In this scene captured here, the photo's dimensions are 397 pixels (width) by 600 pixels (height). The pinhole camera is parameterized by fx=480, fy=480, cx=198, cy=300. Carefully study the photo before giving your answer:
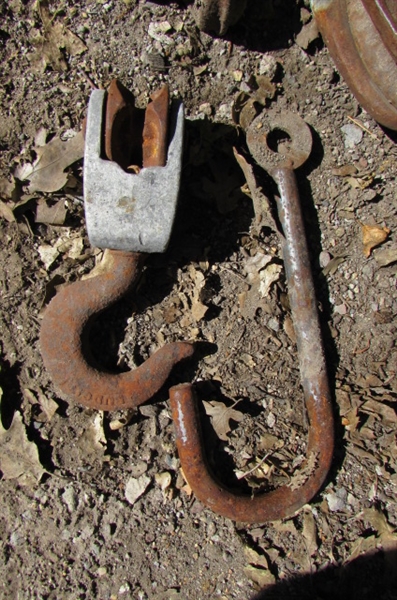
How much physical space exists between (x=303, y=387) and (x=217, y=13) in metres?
1.86

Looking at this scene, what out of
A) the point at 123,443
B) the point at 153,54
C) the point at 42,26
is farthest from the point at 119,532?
the point at 42,26

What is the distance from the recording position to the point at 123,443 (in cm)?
238

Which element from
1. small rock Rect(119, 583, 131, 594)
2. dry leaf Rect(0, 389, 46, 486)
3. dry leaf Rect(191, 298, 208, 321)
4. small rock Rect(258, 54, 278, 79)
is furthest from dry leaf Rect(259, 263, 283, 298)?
small rock Rect(119, 583, 131, 594)

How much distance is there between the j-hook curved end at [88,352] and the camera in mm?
2201

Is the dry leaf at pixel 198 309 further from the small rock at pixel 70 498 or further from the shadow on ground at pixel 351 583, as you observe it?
the shadow on ground at pixel 351 583

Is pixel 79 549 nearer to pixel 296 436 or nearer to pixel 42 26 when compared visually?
pixel 296 436

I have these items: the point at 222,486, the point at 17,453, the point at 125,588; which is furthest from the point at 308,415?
the point at 17,453

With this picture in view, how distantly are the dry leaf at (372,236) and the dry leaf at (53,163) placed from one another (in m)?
1.48

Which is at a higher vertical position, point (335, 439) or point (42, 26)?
point (42, 26)

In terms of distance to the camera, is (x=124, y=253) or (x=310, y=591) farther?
(x=310, y=591)

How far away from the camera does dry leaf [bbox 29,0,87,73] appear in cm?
243

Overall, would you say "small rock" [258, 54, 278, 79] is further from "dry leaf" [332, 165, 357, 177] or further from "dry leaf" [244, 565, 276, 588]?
"dry leaf" [244, 565, 276, 588]

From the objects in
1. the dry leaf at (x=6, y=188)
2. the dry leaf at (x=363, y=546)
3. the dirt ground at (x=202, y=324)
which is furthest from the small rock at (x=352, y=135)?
the dry leaf at (x=363, y=546)

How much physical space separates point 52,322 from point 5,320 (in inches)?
13.1
